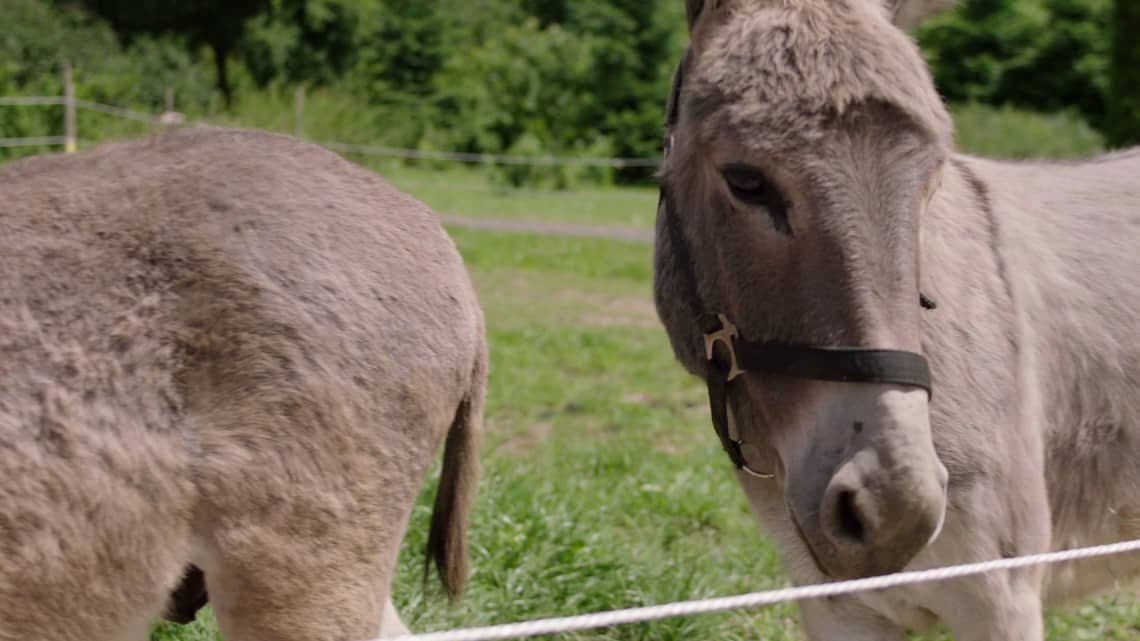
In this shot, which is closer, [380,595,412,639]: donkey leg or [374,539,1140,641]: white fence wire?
[374,539,1140,641]: white fence wire

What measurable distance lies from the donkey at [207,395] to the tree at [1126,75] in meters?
19.9

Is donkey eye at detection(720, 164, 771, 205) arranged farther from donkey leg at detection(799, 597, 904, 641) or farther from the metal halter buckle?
donkey leg at detection(799, 597, 904, 641)

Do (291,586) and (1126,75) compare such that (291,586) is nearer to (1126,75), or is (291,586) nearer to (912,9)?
(912,9)

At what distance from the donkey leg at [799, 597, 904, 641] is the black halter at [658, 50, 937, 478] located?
1.45 feet

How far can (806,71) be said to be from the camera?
2135 mm

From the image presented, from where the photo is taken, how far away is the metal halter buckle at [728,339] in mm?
2285

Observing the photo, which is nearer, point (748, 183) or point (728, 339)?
point (748, 183)

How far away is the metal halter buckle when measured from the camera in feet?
7.50

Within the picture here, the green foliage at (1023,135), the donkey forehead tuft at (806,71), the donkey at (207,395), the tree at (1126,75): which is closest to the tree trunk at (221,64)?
the green foliage at (1023,135)

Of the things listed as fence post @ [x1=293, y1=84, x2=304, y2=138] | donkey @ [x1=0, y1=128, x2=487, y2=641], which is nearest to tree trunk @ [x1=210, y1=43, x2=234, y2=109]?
fence post @ [x1=293, y1=84, x2=304, y2=138]

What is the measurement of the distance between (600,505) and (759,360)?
8.85 ft

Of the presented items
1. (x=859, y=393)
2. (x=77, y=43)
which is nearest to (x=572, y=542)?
(x=859, y=393)

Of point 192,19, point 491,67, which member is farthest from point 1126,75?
point 192,19

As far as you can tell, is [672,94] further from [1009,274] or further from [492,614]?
[492,614]
